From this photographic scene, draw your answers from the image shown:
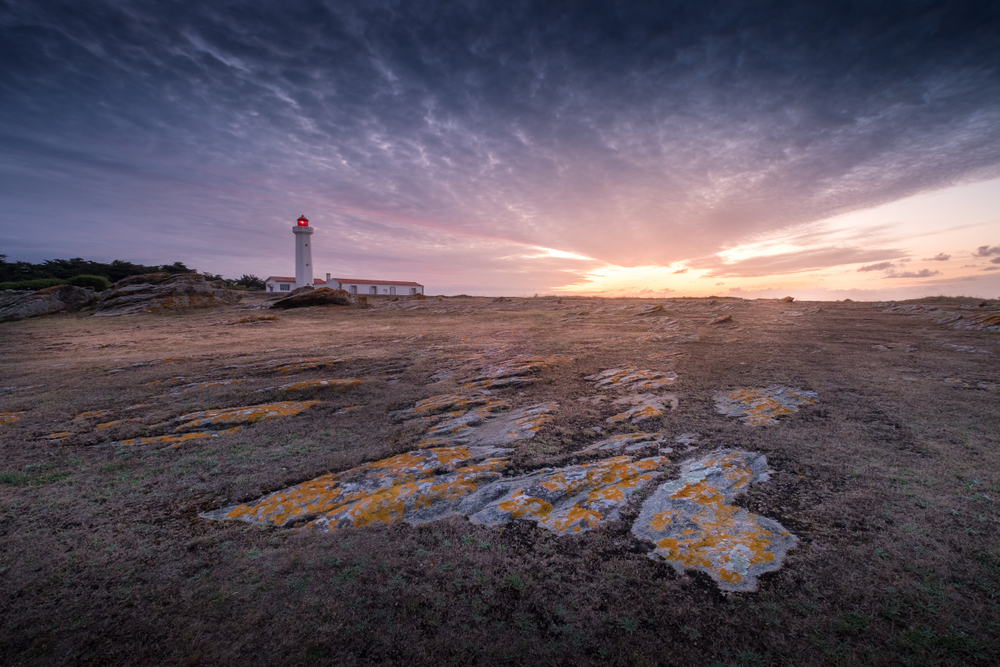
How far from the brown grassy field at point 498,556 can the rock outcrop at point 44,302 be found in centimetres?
3144

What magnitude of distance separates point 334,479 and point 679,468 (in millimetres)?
5234

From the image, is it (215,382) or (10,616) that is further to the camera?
(215,382)

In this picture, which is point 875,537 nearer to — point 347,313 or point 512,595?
point 512,595

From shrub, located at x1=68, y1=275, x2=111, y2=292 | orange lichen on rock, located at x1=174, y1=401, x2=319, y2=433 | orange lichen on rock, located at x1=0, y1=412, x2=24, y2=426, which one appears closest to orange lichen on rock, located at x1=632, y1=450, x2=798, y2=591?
orange lichen on rock, located at x1=174, y1=401, x2=319, y2=433

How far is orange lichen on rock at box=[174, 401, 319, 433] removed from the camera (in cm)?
838

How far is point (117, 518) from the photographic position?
503 centimetres

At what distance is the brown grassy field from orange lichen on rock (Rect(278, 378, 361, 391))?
118 cm

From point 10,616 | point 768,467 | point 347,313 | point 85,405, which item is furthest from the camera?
point 347,313

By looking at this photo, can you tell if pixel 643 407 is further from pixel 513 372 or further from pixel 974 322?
pixel 974 322

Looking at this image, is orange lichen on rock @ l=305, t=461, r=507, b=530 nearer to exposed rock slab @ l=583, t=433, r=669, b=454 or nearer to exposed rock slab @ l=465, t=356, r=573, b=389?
exposed rock slab @ l=583, t=433, r=669, b=454

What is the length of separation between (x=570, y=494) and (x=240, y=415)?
7.81 m

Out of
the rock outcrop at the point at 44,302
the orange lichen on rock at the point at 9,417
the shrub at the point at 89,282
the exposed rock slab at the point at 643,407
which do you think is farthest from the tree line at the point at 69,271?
the exposed rock slab at the point at 643,407

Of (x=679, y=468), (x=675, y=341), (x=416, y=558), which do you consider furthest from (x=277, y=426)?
(x=675, y=341)

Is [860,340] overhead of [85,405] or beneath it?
overhead
